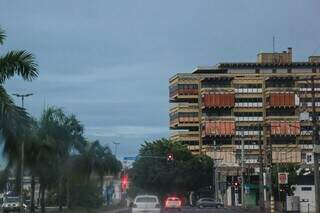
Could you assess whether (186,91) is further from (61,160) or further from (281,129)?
(61,160)

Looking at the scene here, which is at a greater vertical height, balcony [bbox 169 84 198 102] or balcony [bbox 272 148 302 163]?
balcony [bbox 169 84 198 102]

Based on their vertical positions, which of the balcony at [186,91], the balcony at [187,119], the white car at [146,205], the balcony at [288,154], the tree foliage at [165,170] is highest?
the balcony at [186,91]

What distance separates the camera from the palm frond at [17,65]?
27.6m

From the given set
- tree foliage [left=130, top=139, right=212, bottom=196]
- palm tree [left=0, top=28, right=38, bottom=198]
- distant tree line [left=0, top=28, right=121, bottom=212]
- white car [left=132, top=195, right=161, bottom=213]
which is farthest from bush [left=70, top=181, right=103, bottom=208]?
palm tree [left=0, top=28, right=38, bottom=198]

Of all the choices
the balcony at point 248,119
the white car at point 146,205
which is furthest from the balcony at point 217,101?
the white car at point 146,205

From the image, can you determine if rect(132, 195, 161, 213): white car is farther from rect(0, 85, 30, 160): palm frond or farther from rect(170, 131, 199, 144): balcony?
rect(170, 131, 199, 144): balcony

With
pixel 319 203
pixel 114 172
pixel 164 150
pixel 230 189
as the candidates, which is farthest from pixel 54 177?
pixel 230 189

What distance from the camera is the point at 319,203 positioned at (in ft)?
168

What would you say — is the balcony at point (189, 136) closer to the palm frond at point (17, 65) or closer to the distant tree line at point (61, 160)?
the distant tree line at point (61, 160)

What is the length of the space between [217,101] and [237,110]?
9182 mm

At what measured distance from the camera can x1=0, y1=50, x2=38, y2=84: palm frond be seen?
27.6 m

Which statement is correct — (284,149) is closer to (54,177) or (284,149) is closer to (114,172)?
(114,172)

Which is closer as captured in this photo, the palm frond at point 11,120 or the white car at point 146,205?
the palm frond at point 11,120

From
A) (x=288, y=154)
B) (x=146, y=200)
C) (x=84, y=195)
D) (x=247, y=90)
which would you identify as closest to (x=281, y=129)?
(x=288, y=154)
